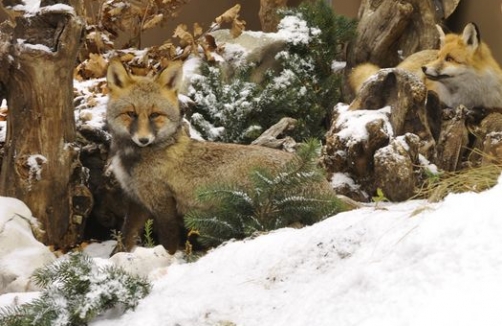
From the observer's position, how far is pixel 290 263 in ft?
8.53

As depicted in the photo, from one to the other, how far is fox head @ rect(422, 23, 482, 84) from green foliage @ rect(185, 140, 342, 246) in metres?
2.65

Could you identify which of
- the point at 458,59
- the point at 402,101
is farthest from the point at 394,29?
the point at 402,101

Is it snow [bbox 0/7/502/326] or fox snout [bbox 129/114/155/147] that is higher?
snow [bbox 0/7/502/326]

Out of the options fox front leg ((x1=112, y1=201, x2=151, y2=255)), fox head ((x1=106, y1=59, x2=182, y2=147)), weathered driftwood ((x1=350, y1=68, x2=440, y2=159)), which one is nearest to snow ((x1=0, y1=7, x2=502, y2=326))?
fox head ((x1=106, y1=59, x2=182, y2=147))

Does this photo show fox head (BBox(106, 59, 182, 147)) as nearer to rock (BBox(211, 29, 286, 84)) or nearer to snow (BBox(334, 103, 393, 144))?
snow (BBox(334, 103, 393, 144))

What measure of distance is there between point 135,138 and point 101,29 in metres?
3.04

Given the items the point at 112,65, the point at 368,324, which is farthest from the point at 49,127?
the point at 368,324

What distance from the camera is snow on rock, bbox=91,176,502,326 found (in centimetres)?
186

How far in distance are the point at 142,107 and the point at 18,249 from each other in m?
1.23

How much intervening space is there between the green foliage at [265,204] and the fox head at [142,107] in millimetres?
1247

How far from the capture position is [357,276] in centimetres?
212

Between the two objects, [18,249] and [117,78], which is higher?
[117,78]

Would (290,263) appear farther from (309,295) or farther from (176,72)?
(176,72)

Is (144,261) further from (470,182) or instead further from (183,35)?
(183,35)
